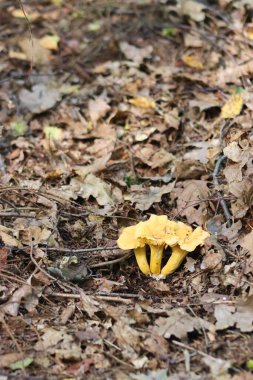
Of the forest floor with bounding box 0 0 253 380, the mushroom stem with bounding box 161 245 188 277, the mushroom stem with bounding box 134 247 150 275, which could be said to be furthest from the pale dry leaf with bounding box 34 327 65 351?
the mushroom stem with bounding box 161 245 188 277

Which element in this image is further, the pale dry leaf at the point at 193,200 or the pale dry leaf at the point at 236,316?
the pale dry leaf at the point at 193,200

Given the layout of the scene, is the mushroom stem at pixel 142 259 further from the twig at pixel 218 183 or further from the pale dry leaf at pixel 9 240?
the pale dry leaf at pixel 9 240

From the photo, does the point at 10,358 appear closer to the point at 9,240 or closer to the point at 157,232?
the point at 9,240

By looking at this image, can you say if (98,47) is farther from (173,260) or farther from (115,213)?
(173,260)

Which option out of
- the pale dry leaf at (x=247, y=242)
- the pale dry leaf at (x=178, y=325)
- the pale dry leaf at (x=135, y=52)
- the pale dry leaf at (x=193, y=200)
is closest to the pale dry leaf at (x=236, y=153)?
the pale dry leaf at (x=193, y=200)

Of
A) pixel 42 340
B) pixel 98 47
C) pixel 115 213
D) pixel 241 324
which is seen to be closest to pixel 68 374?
pixel 42 340

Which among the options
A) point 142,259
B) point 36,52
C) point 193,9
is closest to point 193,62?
point 193,9
